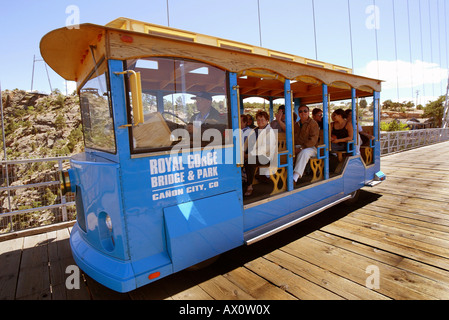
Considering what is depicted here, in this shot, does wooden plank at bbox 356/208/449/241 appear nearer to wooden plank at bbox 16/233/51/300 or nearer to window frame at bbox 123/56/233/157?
window frame at bbox 123/56/233/157

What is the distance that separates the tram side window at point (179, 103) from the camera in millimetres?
2553

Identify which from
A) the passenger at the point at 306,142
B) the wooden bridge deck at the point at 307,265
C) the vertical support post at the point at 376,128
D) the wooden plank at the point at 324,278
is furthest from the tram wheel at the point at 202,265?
the vertical support post at the point at 376,128

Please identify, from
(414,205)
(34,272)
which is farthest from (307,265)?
(414,205)

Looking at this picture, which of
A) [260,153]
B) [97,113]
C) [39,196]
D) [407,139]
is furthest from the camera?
[407,139]

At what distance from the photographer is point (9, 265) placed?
3.32 metres

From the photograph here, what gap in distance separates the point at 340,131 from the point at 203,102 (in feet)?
12.5

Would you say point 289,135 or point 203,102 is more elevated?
point 203,102

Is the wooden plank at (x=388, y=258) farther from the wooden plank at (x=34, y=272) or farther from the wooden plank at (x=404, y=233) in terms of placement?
the wooden plank at (x=34, y=272)

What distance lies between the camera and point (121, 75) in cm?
234

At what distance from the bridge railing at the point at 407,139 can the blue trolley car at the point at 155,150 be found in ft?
38.5

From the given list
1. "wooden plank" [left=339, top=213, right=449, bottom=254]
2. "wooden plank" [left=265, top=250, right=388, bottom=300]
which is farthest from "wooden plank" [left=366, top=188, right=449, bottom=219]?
"wooden plank" [left=265, top=250, right=388, bottom=300]

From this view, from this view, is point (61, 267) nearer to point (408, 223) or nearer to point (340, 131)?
point (408, 223)
